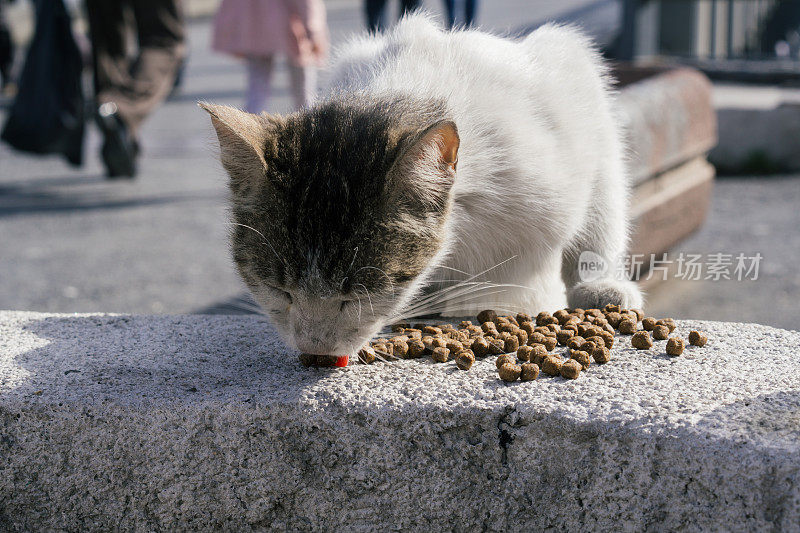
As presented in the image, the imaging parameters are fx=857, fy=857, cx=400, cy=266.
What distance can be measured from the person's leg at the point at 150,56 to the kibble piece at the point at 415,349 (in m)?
5.10

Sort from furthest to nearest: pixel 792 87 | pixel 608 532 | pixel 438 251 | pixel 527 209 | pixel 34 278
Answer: pixel 792 87 → pixel 34 278 → pixel 527 209 → pixel 438 251 → pixel 608 532

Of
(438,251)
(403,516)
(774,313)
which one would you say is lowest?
(774,313)

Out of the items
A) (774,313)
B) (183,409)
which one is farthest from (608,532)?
(774,313)

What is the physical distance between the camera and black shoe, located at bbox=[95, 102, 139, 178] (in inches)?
260

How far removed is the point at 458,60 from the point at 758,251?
3.69 metres

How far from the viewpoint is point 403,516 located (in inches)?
76.4

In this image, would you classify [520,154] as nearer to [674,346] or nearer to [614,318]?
[614,318]

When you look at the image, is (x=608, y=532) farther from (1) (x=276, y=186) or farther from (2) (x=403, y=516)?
(1) (x=276, y=186)

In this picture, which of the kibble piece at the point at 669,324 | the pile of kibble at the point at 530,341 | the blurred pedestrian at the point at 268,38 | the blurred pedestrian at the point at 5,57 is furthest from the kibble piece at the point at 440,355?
the blurred pedestrian at the point at 5,57

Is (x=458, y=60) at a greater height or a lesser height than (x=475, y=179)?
greater

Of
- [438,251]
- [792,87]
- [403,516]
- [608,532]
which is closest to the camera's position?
[608,532]

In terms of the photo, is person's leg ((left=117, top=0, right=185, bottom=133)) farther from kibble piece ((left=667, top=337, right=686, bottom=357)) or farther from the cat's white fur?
kibble piece ((left=667, top=337, right=686, bottom=357))

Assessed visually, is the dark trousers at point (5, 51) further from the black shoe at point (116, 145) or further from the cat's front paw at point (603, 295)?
the cat's front paw at point (603, 295)

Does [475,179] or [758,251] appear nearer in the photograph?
[475,179]
